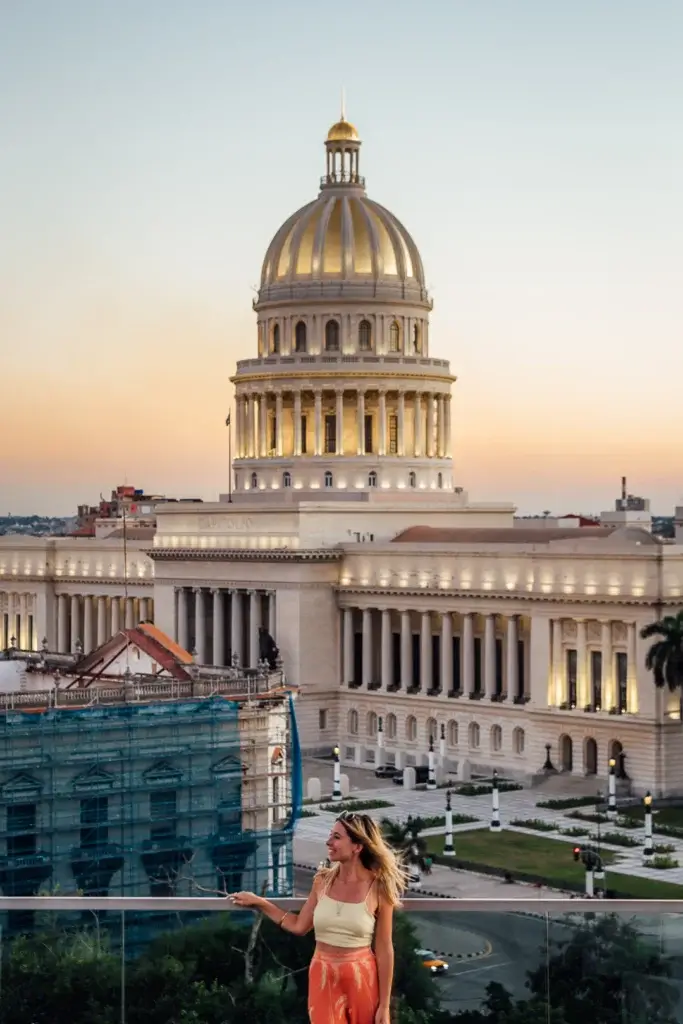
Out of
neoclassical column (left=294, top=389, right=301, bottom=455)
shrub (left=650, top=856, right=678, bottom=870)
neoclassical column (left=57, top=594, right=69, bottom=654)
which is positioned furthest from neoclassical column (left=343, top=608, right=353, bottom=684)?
shrub (left=650, top=856, right=678, bottom=870)

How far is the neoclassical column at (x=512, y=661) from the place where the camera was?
129413mm

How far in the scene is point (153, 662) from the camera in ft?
325

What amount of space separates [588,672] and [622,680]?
3156mm

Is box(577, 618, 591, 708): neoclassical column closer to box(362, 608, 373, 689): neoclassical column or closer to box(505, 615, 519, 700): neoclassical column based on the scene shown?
box(505, 615, 519, 700): neoclassical column

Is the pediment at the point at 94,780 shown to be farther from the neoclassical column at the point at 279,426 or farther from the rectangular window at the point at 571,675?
the neoclassical column at the point at 279,426

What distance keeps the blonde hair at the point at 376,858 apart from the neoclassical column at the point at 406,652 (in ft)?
380

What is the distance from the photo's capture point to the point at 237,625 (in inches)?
5940

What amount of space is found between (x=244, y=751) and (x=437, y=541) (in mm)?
63122

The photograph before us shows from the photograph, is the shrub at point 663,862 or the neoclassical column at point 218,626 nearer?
the shrub at point 663,862

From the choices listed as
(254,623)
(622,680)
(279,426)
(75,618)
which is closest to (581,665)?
(622,680)

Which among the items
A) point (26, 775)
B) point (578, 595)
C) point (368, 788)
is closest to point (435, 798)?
point (368, 788)

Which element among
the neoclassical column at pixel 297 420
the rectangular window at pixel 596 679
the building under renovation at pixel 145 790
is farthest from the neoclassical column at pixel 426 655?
the building under renovation at pixel 145 790

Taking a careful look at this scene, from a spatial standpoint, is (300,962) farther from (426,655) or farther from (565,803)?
(426,655)

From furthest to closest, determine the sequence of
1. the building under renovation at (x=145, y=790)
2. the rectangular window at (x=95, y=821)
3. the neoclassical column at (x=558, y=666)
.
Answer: the neoclassical column at (x=558, y=666), the rectangular window at (x=95, y=821), the building under renovation at (x=145, y=790)
